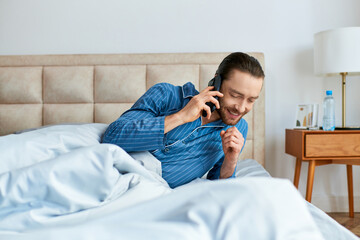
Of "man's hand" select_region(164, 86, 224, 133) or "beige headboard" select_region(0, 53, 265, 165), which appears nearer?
"man's hand" select_region(164, 86, 224, 133)

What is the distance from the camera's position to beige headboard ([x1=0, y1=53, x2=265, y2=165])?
222 centimetres

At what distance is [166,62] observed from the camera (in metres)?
2.26

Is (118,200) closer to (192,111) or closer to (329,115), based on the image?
(192,111)

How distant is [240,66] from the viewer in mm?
1330

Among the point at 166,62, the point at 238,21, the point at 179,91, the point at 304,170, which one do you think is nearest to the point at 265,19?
the point at 238,21

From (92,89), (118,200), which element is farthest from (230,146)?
(92,89)

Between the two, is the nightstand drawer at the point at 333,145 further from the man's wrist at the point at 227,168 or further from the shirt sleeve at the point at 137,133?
the shirt sleeve at the point at 137,133

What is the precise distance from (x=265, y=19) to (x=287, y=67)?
1.22 feet

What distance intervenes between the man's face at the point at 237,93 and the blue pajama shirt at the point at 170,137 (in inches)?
3.4

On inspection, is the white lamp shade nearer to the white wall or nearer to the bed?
the white wall

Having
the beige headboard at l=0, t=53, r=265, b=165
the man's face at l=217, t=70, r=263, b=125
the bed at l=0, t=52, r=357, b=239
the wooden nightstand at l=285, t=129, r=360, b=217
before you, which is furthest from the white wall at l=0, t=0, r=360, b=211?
the man's face at l=217, t=70, r=263, b=125

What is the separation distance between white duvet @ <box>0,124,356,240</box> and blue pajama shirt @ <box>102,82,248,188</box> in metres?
0.07

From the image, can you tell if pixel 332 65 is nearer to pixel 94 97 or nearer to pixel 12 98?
pixel 94 97

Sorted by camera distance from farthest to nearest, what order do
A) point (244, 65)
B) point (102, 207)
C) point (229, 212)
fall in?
point (244, 65) → point (102, 207) → point (229, 212)
